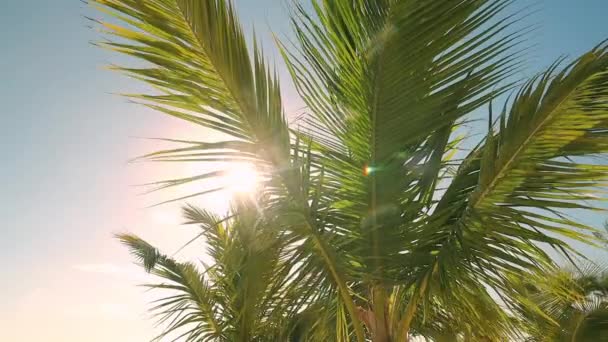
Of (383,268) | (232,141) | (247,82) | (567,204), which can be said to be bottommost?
(383,268)

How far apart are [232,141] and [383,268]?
1034 mm

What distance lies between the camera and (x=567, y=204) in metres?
2.09

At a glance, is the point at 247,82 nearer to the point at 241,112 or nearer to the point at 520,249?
the point at 241,112

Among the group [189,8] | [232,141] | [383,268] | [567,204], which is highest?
[189,8]

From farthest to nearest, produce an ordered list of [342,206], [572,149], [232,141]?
1. [342,206]
2. [232,141]
3. [572,149]

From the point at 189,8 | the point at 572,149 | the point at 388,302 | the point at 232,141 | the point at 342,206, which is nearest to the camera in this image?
the point at 189,8

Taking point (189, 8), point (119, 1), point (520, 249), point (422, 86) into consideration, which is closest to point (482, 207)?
point (520, 249)

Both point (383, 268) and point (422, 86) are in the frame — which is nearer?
point (422, 86)

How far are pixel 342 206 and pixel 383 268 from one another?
0.39 metres

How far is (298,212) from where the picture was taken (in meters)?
2.26

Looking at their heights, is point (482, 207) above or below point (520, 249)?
above

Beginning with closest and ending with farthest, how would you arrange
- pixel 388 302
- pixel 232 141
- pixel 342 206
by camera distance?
pixel 232 141
pixel 342 206
pixel 388 302

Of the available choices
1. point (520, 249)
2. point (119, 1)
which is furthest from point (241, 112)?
point (520, 249)

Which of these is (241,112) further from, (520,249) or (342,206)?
(520,249)
